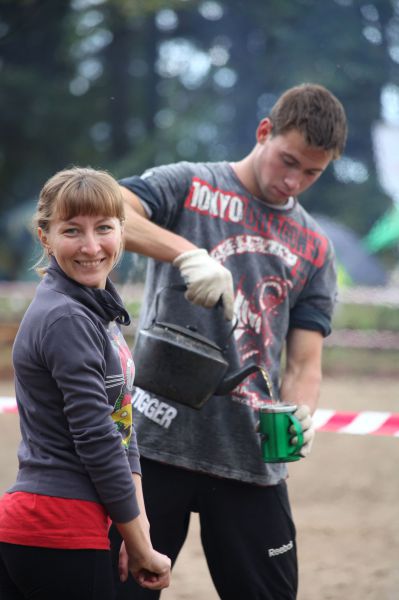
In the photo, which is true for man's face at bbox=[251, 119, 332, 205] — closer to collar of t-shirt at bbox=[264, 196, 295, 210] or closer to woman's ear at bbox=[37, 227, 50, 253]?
collar of t-shirt at bbox=[264, 196, 295, 210]

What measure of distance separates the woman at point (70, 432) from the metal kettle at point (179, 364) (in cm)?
42

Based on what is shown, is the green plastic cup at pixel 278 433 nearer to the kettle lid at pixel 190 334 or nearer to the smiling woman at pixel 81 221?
the kettle lid at pixel 190 334

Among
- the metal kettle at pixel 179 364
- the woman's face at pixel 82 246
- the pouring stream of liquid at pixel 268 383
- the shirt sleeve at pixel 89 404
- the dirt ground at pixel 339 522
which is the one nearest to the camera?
the shirt sleeve at pixel 89 404

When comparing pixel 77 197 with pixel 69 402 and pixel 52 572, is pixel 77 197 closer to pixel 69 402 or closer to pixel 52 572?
pixel 69 402

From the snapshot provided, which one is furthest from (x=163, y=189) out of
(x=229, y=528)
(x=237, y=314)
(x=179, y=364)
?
(x=229, y=528)

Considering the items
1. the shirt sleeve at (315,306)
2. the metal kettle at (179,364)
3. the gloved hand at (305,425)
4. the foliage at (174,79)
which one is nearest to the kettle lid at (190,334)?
the metal kettle at (179,364)

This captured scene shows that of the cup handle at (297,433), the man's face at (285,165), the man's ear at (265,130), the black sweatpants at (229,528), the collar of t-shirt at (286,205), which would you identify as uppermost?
the man's ear at (265,130)

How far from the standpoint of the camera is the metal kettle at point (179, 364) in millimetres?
1917

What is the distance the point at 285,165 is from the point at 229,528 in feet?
3.09

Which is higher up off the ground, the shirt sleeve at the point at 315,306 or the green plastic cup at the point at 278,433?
the shirt sleeve at the point at 315,306

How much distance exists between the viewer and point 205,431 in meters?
2.12

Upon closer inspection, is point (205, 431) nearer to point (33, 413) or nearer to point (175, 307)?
point (175, 307)

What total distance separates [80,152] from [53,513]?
44.8 feet

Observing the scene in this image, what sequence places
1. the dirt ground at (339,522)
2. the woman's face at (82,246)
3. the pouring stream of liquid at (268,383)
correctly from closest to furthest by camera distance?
the woman's face at (82,246), the pouring stream of liquid at (268,383), the dirt ground at (339,522)
